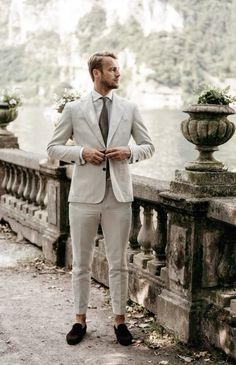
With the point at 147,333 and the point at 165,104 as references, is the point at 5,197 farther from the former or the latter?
the point at 165,104

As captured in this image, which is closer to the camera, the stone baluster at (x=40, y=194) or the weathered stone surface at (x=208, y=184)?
the weathered stone surface at (x=208, y=184)

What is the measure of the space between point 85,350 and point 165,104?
125570 mm

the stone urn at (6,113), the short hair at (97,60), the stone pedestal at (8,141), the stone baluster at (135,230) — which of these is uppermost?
the short hair at (97,60)

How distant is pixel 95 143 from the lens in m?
4.26

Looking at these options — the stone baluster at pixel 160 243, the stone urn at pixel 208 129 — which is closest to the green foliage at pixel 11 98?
the stone baluster at pixel 160 243

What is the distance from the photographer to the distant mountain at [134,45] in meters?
122

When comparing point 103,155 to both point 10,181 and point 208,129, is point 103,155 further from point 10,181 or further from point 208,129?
point 10,181

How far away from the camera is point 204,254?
4395 millimetres

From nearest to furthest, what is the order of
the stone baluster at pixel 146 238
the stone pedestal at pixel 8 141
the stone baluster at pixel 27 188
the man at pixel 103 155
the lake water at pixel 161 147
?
the man at pixel 103 155 → the stone baluster at pixel 146 238 → the stone baluster at pixel 27 188 → the stone pedestal at pixel 8 141 → the lake water at pixel 161 147

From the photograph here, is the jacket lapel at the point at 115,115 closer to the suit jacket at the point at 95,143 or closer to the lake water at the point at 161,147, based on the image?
the suit jacket at the point at 95,143

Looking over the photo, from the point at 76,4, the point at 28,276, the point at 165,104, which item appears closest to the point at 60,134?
the point at 28,276

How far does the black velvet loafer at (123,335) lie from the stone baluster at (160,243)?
0.65 meters

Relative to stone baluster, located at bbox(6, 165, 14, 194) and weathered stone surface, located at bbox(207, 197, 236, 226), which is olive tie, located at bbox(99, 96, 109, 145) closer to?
weathered stone surface, located at bbox(207, 197, 236, 226)

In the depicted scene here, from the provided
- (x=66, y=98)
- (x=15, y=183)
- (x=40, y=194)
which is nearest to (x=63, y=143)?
(x=66, y=98)
